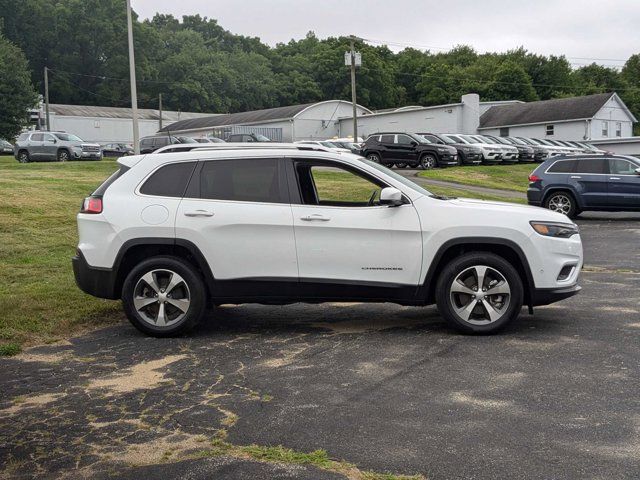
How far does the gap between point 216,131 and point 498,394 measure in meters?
53.1

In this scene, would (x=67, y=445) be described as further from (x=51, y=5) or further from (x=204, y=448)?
(x=51, y=5)

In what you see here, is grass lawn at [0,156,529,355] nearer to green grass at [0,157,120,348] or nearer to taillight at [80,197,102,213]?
green grass at [0,157,120,348]

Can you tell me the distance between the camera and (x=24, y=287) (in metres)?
9.09

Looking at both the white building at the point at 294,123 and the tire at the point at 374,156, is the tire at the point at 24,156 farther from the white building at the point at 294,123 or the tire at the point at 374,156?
the white building at the point at 294,123

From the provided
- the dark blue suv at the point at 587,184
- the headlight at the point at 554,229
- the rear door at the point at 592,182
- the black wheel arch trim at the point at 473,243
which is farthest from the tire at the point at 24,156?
the headlight at the point at 554,229

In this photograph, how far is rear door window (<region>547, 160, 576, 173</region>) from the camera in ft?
63.0

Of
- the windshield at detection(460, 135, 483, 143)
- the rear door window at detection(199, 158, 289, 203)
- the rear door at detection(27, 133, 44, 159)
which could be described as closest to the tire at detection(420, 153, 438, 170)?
the windshield at detection(460, 135, 483, 143)

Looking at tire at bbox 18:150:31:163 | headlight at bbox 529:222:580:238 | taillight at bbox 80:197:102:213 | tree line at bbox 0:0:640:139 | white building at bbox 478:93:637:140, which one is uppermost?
tree line at bbox 0:0:640:139

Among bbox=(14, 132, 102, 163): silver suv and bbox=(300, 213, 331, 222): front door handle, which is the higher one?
bbox=(14, 132, 102, 163): silver suv

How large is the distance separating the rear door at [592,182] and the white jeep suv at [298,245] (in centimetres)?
1248

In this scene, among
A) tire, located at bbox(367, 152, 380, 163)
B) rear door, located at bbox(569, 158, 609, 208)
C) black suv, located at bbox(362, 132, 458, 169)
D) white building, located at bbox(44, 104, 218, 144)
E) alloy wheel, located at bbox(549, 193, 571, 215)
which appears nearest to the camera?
rear door, located at bbox(569, 158, 609, 208)

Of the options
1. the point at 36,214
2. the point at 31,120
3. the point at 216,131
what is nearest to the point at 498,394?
the point at 36,214

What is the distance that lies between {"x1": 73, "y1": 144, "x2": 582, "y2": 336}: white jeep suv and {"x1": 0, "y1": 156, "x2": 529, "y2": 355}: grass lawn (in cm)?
78

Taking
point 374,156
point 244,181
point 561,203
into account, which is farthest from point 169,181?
point 374,156
